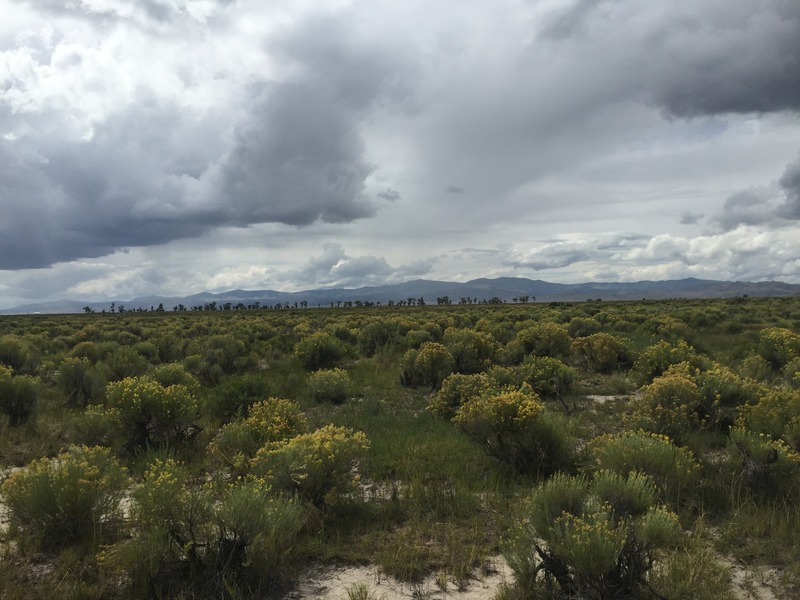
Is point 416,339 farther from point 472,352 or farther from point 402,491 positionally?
point 402,491

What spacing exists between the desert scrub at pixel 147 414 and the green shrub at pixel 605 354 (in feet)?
43.6

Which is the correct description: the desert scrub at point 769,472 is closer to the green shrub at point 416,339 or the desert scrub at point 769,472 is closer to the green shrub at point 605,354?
the green shrub at point 605,354

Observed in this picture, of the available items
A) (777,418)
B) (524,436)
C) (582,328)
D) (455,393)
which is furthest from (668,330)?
(524,436)

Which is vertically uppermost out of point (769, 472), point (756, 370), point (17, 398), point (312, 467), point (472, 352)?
point (17, 398)

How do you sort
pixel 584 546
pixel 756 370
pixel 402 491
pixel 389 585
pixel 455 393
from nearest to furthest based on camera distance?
pixel 584 546
pixel 389 585
pixel 402 491
pixel 455 393
pixel 756 370

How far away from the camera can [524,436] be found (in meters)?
7.98

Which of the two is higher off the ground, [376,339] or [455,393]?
[376,339]

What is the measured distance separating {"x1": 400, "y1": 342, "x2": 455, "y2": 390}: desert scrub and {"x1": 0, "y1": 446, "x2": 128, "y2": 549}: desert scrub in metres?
10.00

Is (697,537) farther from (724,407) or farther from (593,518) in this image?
(724,407)

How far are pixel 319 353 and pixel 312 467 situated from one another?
12.7 m

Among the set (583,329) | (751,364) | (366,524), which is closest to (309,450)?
(366,524)

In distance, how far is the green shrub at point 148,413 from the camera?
9031mm

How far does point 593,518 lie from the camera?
460cm

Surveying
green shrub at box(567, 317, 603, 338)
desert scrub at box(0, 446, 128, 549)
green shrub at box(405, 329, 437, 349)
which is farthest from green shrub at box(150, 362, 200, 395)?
green shrub at box(567, 317, 603, 338)
